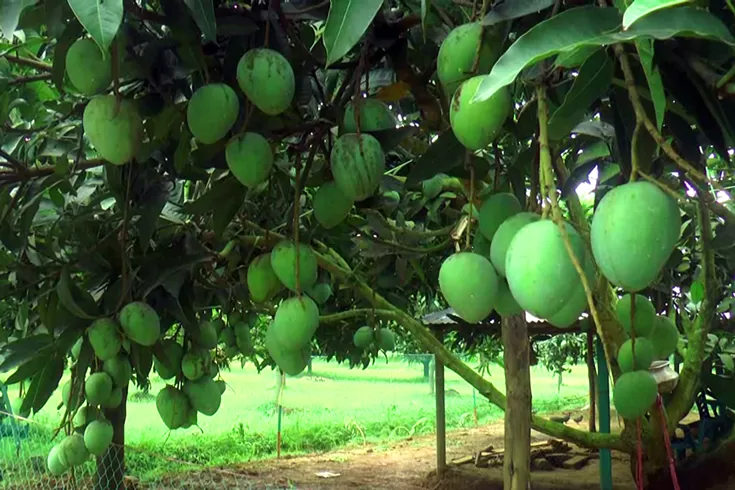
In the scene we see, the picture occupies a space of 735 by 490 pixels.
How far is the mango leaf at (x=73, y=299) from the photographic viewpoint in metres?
1.41

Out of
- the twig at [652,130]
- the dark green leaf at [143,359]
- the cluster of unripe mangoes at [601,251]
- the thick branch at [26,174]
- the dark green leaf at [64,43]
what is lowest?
the dark green leaf at [143,359]

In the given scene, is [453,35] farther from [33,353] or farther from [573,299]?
[33,353]

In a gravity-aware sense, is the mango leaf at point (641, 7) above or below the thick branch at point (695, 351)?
above

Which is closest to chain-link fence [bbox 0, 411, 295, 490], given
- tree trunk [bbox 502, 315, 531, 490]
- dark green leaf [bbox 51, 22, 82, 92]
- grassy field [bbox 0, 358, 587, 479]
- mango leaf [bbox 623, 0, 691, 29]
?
grassy field [bbox 0, 358, 587, 479]

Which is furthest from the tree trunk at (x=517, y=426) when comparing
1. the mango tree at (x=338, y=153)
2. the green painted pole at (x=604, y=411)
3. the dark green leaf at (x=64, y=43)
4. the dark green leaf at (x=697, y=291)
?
the dark green leaf at (x=64, y=43)

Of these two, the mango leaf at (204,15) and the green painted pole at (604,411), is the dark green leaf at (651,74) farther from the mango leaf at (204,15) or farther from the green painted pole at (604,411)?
the green painted pole at (604,411)

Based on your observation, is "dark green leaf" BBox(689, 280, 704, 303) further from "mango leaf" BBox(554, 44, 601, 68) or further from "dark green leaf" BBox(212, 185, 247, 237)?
"mango leaf" BBox(554, 44, 601, 68)

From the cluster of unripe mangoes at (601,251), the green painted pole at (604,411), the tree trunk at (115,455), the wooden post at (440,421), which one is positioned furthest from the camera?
the wooden post at (440,421)

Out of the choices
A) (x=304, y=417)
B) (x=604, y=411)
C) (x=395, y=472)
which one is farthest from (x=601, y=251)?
(x=304, y=417)

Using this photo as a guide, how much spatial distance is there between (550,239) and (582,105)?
0.67ft

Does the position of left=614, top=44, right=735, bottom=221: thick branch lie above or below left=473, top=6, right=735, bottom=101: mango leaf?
below

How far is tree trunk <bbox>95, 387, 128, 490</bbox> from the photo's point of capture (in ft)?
10.6

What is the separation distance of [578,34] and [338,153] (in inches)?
19.0

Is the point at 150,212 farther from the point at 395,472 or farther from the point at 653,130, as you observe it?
the point at 395,472
